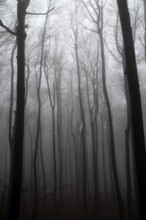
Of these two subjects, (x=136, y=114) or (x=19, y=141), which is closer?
(x=136, y=114)

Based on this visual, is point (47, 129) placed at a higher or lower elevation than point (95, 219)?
higher

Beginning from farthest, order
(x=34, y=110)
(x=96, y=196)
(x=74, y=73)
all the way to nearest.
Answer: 1. (x=34, y=110)
2. (x=74, y=73)
3. (x=96, y=196)

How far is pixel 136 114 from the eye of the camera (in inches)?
187

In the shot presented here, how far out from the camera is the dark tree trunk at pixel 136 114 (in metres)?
4.49

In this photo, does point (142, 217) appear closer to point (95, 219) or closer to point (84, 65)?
point (95, 219)

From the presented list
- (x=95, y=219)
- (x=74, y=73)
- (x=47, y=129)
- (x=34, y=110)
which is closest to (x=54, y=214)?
(x=95, y=219)

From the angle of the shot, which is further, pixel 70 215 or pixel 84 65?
pixel 84 65

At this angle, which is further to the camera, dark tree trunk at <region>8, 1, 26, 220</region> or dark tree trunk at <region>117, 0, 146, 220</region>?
dark tree trunk at <region>8, 1, 26, 220</region>

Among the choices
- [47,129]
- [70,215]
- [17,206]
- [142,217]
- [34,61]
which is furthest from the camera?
[47,129]

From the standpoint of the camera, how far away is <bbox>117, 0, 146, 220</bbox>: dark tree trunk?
449 cm

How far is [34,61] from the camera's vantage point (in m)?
16.0

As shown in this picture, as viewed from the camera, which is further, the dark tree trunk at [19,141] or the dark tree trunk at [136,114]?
the dark tree trunk at [19,141]

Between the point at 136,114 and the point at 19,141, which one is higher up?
the point at 136,114

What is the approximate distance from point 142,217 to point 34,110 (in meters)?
23.5
